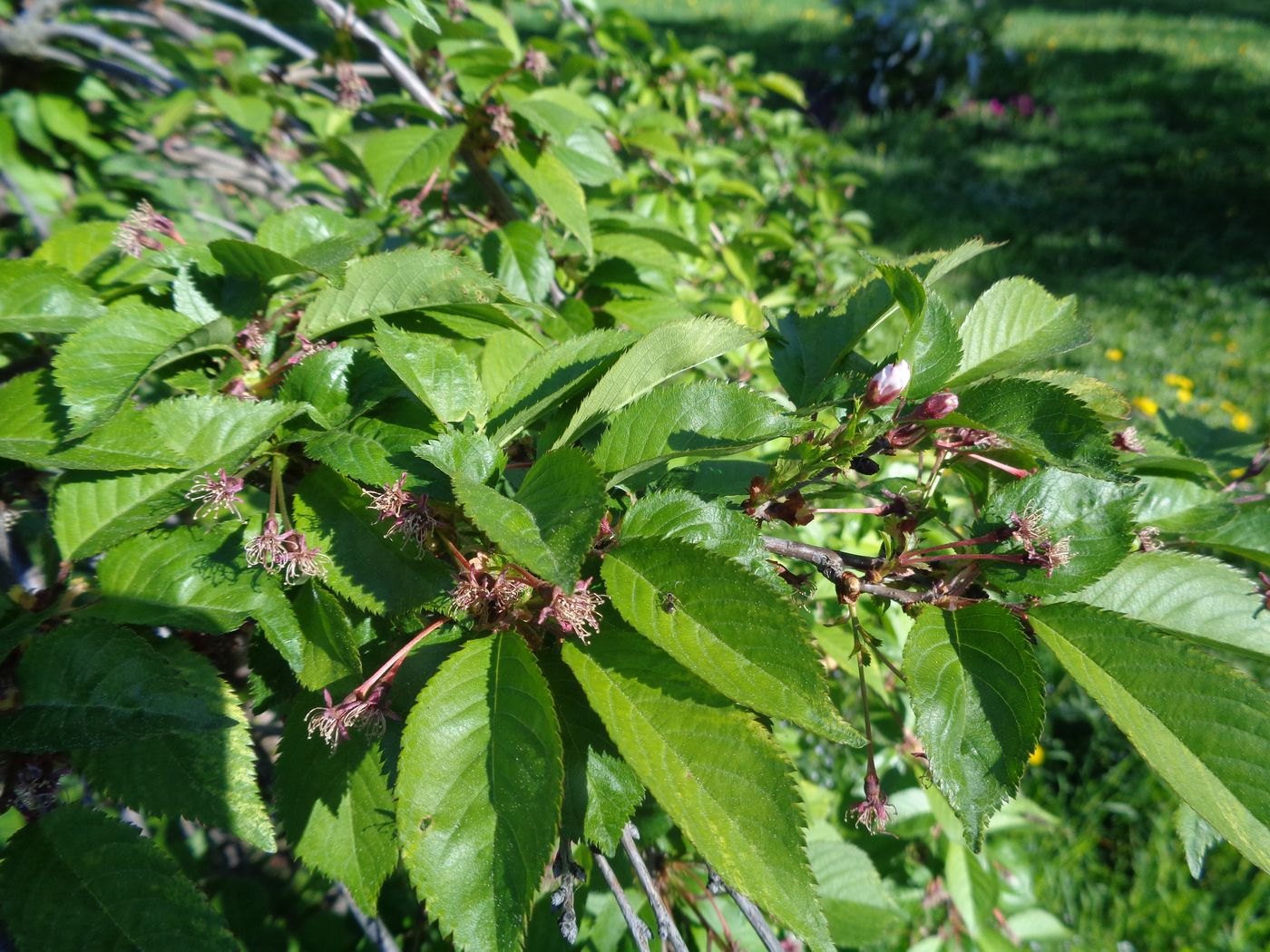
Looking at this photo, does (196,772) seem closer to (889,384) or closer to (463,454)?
(463,454)

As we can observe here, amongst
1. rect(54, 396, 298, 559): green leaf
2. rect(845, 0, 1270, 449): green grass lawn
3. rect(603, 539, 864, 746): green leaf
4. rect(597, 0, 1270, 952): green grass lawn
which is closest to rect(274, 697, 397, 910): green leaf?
rect(54, 396, 298, 559): green leaf

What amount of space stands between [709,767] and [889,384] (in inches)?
16.9

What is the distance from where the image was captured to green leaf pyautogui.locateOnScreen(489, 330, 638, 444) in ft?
3.22

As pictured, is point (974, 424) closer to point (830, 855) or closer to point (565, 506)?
point (565, 506)

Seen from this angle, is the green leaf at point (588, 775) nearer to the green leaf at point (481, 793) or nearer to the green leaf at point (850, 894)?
the green leaf at point (481, 793)

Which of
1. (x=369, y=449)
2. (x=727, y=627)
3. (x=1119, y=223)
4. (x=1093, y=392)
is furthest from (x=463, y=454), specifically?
(x=1119, y=223)

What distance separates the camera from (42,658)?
2.89 feet

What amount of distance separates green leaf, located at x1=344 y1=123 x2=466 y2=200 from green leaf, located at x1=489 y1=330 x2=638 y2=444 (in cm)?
57

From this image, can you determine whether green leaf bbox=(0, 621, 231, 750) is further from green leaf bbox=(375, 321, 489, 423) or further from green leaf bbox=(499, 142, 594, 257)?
green leaf bbox=(499, 142, 594, 257)

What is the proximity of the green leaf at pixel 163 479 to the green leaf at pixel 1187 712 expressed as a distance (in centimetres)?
90

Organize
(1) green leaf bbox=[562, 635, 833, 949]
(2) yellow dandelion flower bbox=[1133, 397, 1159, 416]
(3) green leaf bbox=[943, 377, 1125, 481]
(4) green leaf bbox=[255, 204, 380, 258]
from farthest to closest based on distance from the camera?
1. (2) yellow dandelion flower bbox=[1133, 397, 1159, 416]
2. (4) green leaf bbox=[255, 204, 380, 258]
3. (3) green leaf bbox=[943, 377, 1125, 481]
4. (1) green leaf bbox=[562, 635, 833, 949]

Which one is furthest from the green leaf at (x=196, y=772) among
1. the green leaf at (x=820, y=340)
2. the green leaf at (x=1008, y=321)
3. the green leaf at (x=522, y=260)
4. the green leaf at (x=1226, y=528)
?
the green leaf at (x=1226, y=528)

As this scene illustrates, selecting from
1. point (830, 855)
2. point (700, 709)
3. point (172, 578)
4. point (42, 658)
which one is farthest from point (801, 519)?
point (830, 855)

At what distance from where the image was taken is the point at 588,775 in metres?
0.91
